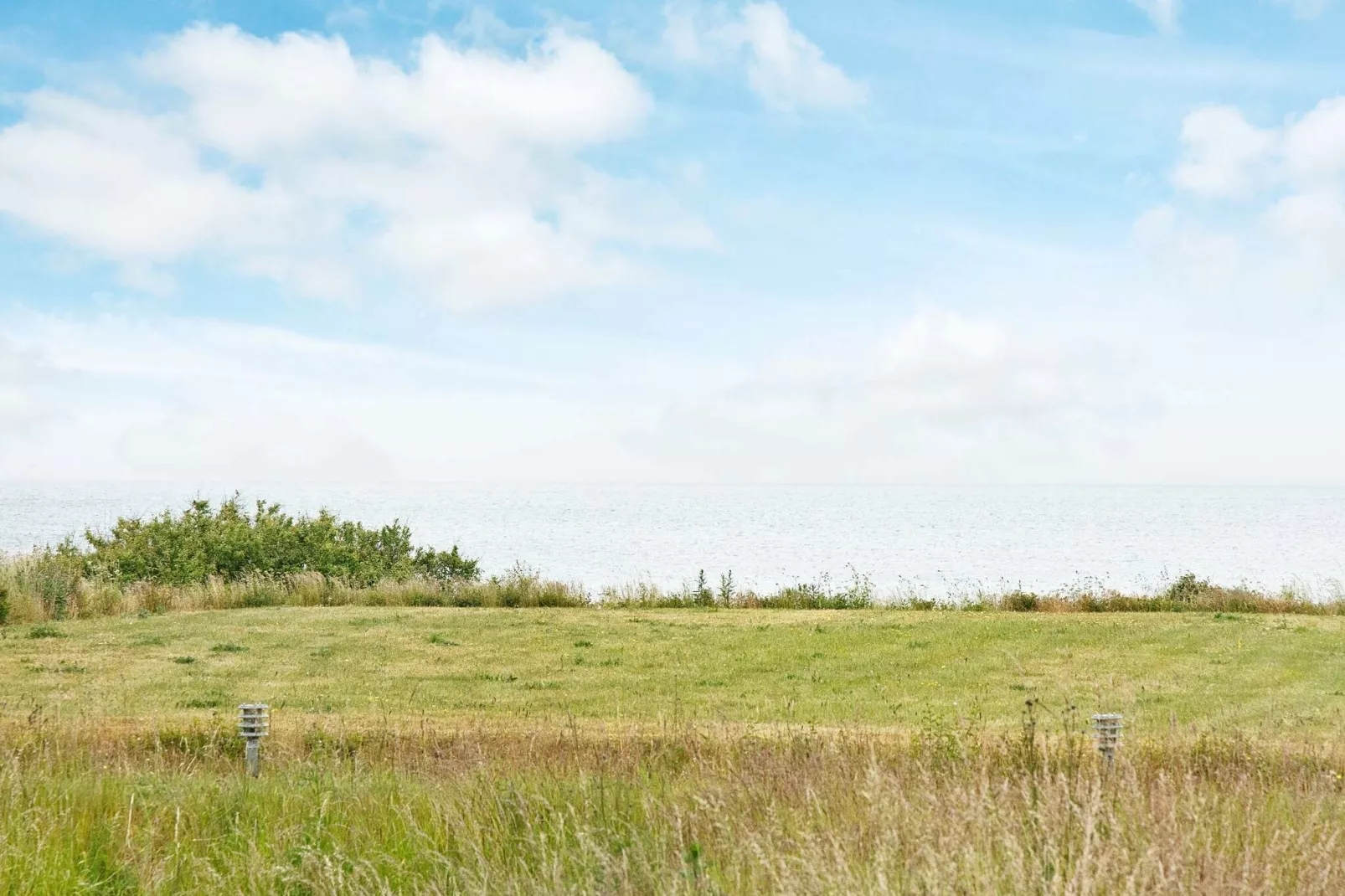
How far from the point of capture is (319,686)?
53.6 ft

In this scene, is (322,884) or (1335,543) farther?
(1335,543)

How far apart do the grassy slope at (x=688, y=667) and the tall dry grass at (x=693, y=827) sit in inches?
163

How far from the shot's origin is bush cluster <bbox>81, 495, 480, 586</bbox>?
37562 millimetres

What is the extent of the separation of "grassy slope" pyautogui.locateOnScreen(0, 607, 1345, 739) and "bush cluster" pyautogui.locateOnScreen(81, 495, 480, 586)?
12.9 meters

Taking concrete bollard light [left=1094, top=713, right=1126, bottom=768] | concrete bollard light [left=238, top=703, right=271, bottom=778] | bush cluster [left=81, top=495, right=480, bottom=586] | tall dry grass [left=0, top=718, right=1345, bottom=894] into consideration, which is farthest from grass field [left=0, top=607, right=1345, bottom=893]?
bush cluster [left=81, top=495, right=480, bottom=586]

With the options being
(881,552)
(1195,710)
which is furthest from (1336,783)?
(881,552)

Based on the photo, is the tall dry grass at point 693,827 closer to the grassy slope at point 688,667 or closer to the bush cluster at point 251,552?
the grassy slope at point 688,667

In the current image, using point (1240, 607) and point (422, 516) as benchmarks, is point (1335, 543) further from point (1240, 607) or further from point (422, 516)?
point (422, 516)

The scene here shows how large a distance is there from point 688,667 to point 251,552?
24.7 m

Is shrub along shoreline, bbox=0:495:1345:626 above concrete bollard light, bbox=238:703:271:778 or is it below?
above

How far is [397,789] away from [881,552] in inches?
3103

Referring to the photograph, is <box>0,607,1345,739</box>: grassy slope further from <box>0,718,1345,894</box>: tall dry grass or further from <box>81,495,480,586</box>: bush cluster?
<box>81,495,480,586</box>: bush cluster

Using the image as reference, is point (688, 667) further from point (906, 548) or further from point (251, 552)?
point (906, 548)

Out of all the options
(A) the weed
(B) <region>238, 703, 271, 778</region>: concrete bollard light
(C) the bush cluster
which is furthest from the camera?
(C) the bush cluster
